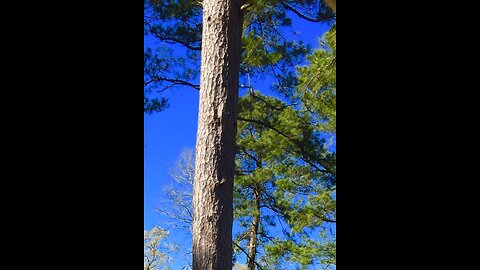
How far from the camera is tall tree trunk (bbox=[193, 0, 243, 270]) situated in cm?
389

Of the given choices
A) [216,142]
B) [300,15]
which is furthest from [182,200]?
[216,142]

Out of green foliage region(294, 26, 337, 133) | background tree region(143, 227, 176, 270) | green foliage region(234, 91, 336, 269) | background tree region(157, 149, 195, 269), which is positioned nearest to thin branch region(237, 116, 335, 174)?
green foliage region(234, 91, 336, 269)

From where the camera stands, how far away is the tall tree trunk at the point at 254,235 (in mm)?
6602

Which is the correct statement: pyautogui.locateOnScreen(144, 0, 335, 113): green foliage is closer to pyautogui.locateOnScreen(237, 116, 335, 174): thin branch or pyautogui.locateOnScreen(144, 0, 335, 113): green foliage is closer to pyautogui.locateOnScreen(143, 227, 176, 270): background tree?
pyautogui.locateOnScreen(237, 116, 335, 174): thin branch

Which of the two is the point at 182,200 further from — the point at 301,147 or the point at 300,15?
the point at 300,15

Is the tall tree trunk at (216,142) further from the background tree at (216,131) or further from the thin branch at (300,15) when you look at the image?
the thin branch at (300,15)

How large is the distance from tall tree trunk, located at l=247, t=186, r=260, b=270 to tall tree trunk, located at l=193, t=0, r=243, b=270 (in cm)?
268

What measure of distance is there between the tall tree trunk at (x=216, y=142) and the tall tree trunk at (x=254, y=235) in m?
2.68
